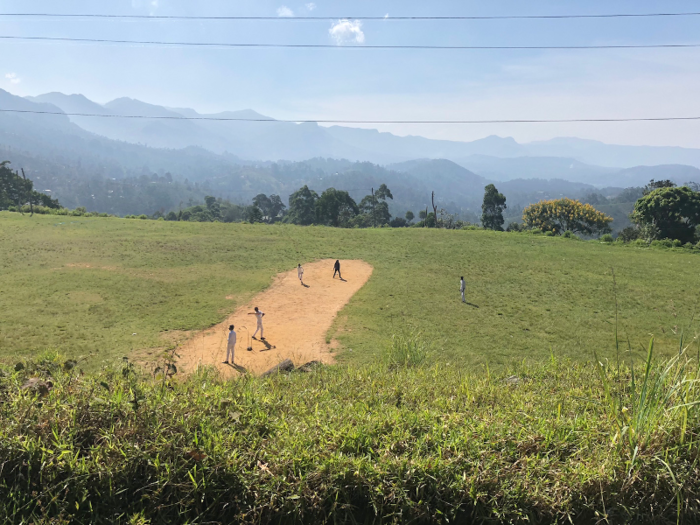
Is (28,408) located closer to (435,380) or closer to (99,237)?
(435,380)

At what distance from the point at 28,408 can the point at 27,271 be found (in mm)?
21867

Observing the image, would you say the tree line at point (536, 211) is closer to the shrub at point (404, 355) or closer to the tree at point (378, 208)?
the tree at point (378, 208)

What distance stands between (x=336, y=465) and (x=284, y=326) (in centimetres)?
1203

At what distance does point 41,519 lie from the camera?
260 cm

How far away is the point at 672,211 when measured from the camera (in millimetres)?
40125

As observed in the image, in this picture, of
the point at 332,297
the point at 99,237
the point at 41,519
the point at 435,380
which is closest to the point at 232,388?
the point at 41,519

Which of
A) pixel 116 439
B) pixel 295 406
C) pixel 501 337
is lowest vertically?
pixel 501 337

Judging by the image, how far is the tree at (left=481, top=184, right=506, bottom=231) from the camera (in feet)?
218

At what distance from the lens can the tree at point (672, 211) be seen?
3959cm

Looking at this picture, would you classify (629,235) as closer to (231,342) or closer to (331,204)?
(331,204)

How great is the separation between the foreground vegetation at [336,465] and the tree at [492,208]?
67.4 metres

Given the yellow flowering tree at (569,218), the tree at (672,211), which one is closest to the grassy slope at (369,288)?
the tree at (672,211)

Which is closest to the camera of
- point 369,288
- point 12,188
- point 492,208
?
point 369,288

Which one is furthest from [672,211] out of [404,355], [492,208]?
[404,355]
